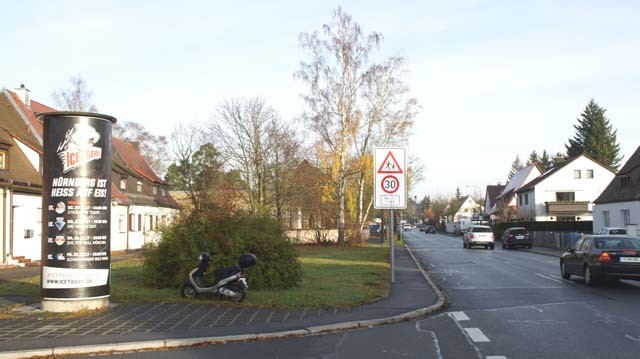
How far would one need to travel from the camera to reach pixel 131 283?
15.6m

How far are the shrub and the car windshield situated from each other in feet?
Result: 28.1

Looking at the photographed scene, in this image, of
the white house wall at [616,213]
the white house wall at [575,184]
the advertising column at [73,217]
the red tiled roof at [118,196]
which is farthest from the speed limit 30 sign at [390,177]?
the white house wall at [575,184]

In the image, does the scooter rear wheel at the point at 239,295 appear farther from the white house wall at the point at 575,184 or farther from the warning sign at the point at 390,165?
the white house wall at the point at 575,184

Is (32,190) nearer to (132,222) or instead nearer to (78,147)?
(132,222)

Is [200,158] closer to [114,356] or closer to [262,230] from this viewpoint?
[262,230]

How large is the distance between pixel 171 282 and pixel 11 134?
16367 mm

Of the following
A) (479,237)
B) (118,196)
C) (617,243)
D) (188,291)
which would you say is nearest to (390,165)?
(188,291)

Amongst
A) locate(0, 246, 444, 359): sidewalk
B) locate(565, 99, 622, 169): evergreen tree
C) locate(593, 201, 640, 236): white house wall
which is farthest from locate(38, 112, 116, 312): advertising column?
locate(565, 99, 622, 169): evergreen tree

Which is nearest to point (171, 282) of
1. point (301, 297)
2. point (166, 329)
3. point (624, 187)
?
point (301, 297)

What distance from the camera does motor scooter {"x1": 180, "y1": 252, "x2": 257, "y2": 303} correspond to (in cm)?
1236

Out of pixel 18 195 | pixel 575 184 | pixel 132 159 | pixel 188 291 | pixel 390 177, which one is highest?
pixel 132 159

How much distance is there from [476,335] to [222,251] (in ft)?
23.2

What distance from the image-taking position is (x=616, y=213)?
44094 mm

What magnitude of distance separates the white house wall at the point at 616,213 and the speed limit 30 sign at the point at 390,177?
82.6 ft
